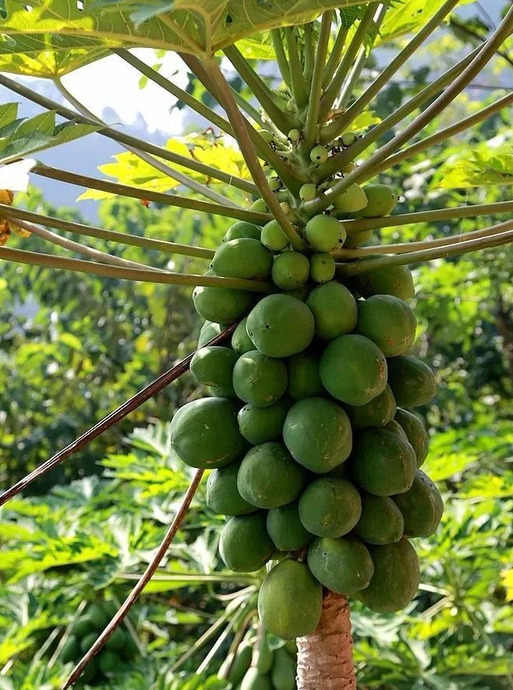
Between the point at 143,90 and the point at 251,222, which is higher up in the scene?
the point at 143,90

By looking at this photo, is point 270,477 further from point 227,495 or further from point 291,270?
point 291,270

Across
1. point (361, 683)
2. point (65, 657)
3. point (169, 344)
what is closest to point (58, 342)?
point (169, 344)

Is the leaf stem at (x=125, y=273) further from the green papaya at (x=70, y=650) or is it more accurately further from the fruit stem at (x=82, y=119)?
the green papaya at (x=70, y=650)

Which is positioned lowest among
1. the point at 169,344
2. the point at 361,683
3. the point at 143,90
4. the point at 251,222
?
the point at 361,683

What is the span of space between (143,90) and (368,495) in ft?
3.69

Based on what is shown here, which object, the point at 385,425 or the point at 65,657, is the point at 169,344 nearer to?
the point at 65,657

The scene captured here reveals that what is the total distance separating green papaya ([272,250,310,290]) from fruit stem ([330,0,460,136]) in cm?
22

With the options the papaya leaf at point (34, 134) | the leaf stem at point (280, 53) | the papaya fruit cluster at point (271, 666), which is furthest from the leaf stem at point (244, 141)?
the papaya fruit cluster at point (271, 666)

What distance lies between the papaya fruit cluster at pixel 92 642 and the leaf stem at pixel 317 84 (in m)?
1.32

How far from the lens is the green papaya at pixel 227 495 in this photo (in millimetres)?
811

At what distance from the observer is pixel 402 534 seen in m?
0.80

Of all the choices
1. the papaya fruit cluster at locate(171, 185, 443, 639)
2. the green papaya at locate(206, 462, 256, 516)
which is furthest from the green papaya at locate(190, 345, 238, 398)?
the green papaya at locate(206, 462, 256, 516)

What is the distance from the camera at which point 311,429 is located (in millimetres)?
723

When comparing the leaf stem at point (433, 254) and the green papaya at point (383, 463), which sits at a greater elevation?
the leaf stem at point (433, 254)
